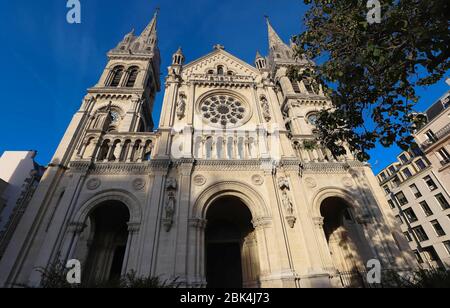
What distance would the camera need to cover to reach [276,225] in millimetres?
12562

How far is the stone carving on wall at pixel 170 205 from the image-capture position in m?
12.0

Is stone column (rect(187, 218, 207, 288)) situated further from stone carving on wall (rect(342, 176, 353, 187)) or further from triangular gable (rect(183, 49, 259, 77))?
triangular gable (rect(183, 49, 259, 77))

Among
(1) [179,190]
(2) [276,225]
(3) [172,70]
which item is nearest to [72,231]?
(1) [179,190]

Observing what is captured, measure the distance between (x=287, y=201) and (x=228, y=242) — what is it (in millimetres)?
5389

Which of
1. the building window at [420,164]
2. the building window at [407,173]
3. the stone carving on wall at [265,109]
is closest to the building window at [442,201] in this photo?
the building window at [420,164]

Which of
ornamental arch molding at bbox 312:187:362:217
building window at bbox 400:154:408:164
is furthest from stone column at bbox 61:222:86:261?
building window at bbox 400:154:408:164

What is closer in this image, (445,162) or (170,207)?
(170,207)

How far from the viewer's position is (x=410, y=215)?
29.8 m

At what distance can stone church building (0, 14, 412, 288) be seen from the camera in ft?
37.9

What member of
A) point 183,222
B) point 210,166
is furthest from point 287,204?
point 183,222

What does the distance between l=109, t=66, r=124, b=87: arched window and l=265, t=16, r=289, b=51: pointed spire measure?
19899 mm

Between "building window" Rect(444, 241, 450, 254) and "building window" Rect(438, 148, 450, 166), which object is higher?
"building window" Rect(438, 148, 450, 166)

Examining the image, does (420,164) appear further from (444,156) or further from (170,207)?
(170,207)

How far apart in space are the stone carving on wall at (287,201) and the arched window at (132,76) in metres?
19.6
